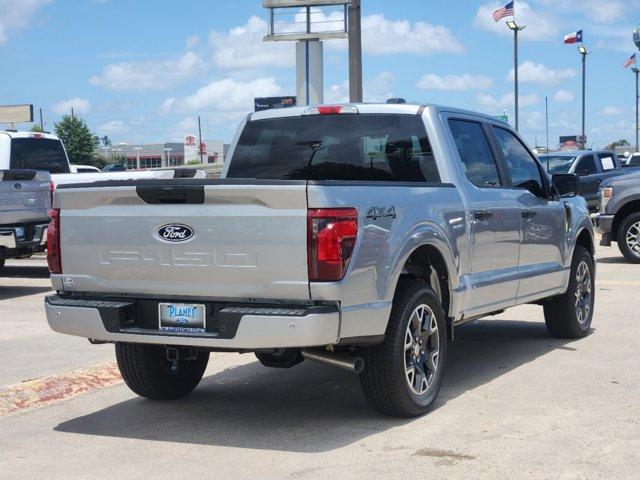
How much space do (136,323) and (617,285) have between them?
9.02m

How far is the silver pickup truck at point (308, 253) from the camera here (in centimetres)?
542

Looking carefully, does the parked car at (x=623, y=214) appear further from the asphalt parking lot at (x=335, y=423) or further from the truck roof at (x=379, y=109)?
the truck roof at (x=379, y=109)

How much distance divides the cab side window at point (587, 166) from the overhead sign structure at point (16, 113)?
2535 inches

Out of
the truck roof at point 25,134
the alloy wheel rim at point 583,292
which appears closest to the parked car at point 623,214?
the alloy wheel rim at point 583,292

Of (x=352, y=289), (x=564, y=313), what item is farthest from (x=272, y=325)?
(x=564, y=313)

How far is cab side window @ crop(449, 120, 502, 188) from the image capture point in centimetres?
725

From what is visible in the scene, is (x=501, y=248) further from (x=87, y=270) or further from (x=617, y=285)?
(x=617, y=285)

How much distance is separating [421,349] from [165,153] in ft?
464

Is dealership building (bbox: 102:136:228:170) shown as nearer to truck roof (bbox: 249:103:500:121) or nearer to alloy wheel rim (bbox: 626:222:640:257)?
alloy wheel rim (bbox: 626:222:640:257)

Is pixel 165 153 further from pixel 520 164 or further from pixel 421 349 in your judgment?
pixel 421 349

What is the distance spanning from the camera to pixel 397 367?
5.88 meters

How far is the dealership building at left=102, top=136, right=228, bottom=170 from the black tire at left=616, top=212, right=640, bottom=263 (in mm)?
125840

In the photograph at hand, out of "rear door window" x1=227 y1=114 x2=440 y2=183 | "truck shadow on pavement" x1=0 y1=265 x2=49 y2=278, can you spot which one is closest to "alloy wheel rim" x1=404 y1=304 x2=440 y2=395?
"rear door window" x1=227 y1=114 x2=440 y2=183

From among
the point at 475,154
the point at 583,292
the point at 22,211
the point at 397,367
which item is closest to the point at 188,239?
the point at 397,367
